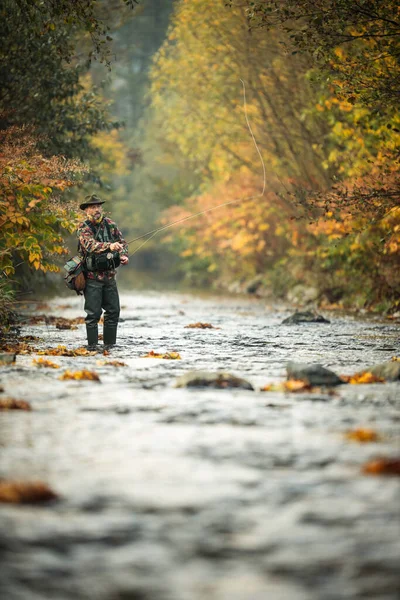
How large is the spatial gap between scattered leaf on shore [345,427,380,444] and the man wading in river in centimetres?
640

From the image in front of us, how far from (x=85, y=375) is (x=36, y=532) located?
4677 mm

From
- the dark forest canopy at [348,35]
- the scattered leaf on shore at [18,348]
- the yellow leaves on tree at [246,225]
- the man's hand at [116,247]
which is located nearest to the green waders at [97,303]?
the man's hand at [116,247]

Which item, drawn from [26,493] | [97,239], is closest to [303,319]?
[97,239]

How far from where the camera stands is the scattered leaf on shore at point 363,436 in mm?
5906

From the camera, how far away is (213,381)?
8312 millimetres

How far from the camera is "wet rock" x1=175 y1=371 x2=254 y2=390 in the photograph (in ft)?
27.1

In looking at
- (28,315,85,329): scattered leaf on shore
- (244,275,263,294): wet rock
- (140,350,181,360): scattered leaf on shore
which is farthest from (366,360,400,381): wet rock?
(244,275,263,294): wet rock

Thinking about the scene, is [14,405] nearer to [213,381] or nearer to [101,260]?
[213,381]

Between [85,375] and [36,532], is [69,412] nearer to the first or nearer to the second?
[85,375]

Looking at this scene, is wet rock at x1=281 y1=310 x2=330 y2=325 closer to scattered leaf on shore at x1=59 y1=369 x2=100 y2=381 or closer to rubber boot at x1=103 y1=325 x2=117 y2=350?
rubber boot at x1=103 y1=325 x2=117 y2=350

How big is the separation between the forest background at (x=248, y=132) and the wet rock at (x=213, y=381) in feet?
17.3

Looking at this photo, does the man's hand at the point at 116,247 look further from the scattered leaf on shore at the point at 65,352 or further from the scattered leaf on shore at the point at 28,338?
the scattered leaf on shore at the point at 28,338

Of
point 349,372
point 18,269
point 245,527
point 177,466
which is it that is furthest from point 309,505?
point 18,269

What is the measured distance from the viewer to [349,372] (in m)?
9.66
